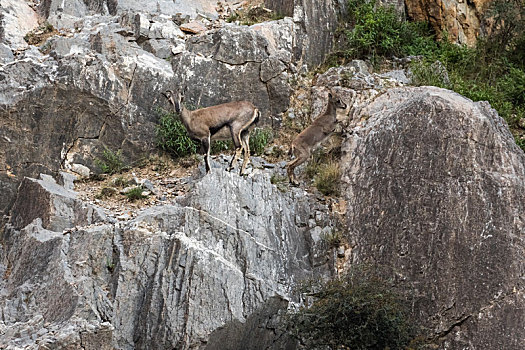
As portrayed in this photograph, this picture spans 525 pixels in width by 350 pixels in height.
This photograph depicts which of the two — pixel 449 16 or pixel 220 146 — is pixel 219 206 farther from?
pixel 449 16

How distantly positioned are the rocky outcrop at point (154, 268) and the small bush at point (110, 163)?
1548 mm

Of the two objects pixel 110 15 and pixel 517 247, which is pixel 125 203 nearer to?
pixel 110 15

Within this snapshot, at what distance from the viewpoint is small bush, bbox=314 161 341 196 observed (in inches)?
595

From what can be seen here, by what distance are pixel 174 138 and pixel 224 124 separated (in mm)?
1659

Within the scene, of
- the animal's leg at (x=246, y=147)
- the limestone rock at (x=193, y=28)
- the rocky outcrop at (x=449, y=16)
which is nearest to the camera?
the animal's leg at (x=246, y=147)

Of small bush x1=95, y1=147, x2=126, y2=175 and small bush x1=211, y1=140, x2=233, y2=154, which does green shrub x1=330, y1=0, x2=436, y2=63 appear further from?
small bush x1=95, y1=147, x2=126, y2=175

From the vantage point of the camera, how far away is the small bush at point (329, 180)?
15.1 metres

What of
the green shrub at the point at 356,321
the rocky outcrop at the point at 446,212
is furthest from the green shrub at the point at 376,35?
the green shrub at the point at 356,321

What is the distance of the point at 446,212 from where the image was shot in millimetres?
13617

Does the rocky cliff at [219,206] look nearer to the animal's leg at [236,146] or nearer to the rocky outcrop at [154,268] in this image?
the rocky outcrop at [154,268]

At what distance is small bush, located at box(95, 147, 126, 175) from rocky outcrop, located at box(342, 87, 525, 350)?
4.94 metres

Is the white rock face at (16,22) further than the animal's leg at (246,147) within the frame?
Yes

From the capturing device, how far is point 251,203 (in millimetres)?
13992

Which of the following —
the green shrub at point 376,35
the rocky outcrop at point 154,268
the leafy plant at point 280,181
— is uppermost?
the green shrub at point 376,35
